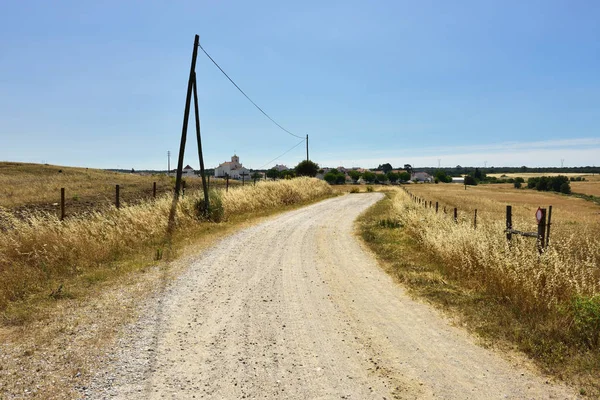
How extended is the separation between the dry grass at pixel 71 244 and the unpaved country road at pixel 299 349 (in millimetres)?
2301

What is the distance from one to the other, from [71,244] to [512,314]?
30.1 feet

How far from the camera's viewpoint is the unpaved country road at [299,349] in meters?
3.89

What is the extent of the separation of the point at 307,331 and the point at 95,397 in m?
2.63

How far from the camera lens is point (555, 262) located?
655 centimetres

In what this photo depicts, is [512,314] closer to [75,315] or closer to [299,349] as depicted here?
[299,349]

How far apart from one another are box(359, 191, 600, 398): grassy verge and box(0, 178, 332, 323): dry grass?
247 inches

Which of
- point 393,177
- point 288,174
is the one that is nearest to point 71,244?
point 288,174

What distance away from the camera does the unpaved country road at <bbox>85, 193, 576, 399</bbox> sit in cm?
389

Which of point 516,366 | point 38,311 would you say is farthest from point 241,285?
point 516,366

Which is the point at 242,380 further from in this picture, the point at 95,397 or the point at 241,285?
the point at 241,285

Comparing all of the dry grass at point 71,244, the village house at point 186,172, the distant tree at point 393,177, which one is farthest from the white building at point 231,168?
the dry grass at point 71,244

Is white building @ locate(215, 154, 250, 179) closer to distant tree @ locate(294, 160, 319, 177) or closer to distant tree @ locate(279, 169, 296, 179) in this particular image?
distant tree @ locate(279, 169, 296, 179)

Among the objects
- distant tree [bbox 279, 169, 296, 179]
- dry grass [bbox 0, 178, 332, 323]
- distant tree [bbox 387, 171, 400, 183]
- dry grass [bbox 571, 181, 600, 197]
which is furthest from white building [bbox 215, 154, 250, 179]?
dry grass [bbox 0, 178, 332, 323]

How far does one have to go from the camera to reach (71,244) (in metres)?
9.26
